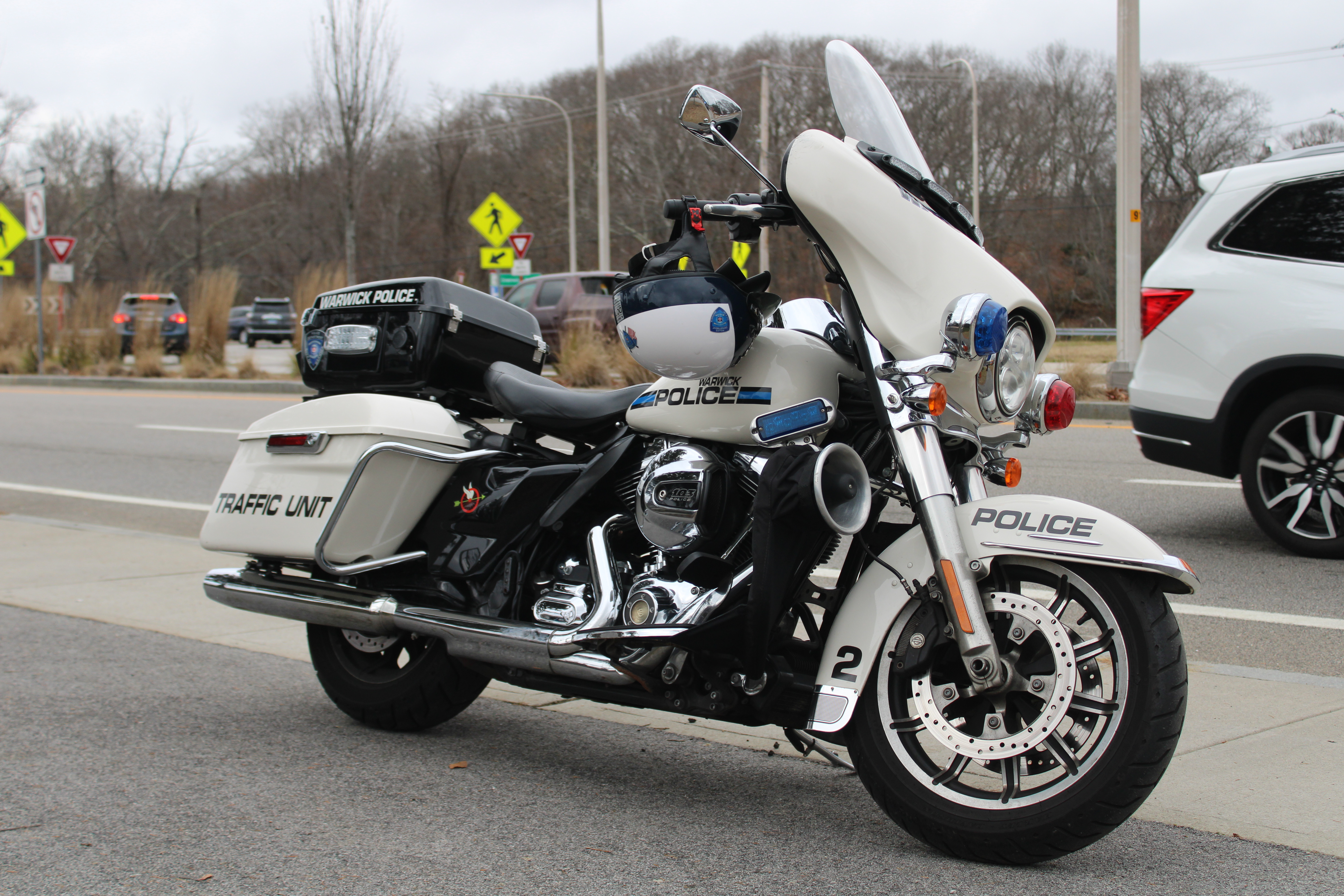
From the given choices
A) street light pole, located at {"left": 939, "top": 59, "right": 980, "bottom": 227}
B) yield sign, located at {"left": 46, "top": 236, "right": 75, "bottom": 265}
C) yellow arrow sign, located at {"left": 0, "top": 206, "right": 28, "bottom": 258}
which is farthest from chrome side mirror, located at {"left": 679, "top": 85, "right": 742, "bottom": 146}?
street light pole, located at {"left": 939, "top": 59, "right": 980, "bottom": 227}

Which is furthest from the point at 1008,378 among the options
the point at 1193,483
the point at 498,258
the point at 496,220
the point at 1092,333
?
the point at 1092,333

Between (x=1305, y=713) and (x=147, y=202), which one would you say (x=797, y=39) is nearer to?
(x=147, y=202)

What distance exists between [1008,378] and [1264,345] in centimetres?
436

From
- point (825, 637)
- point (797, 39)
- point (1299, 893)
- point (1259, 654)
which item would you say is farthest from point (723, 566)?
point (797, 39)

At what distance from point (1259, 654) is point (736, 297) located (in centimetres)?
296

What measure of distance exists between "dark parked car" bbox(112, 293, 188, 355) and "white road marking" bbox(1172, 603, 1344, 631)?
23746mm

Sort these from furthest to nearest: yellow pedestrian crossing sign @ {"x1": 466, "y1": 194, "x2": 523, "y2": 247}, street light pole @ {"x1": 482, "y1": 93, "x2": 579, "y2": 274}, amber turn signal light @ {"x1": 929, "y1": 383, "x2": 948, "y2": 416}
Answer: street light pole @ {"x1": 482, "y1": 93, "x2": 579, "y2": 274} < yellow pedestrian crossing sign @ {"x1": 466, "y1": 194, "x2": 523, "y2": 247} < amber turn signal light @ {"x1": 929, "y1": 383, "x2": 948, "y2": 416}

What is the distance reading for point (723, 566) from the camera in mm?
3322

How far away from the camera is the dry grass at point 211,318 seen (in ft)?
83.4

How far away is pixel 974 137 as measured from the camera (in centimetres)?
3838

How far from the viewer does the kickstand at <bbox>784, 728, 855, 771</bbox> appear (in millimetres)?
3406

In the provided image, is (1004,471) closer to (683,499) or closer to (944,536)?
(944,536)

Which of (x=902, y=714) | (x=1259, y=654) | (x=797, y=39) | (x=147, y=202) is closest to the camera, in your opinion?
(x=902, y=714)

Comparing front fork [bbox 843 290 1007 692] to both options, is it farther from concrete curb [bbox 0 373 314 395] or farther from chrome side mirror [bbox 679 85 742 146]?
concrete curb [bbox 0 373 314 395]
